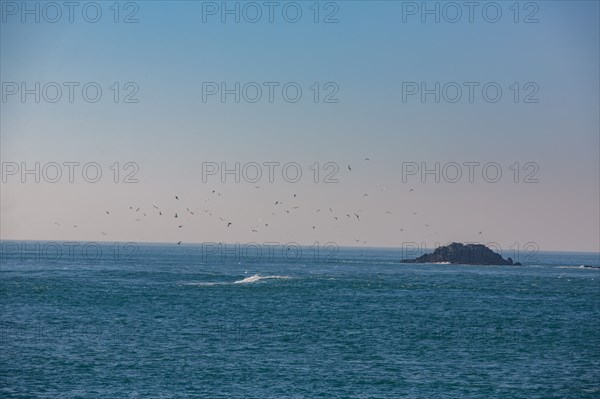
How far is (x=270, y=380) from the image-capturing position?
4553 centimetres

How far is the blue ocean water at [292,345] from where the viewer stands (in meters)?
44.3

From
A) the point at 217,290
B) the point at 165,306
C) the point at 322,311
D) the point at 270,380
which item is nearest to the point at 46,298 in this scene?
the point at 165,306

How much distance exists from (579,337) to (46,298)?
200ft

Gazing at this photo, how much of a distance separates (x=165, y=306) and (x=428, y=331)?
31.5 m

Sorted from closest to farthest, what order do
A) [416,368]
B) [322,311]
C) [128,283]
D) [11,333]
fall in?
[416,368] < [11,333] < [322,311] < [128,283]

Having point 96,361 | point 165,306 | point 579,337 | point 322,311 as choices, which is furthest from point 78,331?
point 579,337

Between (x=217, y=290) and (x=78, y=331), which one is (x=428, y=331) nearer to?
(x=78, y=331)

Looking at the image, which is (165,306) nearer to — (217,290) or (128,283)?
(217,290)

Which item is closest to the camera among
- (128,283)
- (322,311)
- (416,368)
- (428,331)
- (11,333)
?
(416,368)

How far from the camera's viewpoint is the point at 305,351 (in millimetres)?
55281

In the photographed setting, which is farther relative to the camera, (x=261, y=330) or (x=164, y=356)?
(x=261, y=330)

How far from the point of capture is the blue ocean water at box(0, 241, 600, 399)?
4428cm

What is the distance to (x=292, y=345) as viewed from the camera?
57656 mm

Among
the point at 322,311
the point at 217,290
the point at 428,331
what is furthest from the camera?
the point at 217,290
